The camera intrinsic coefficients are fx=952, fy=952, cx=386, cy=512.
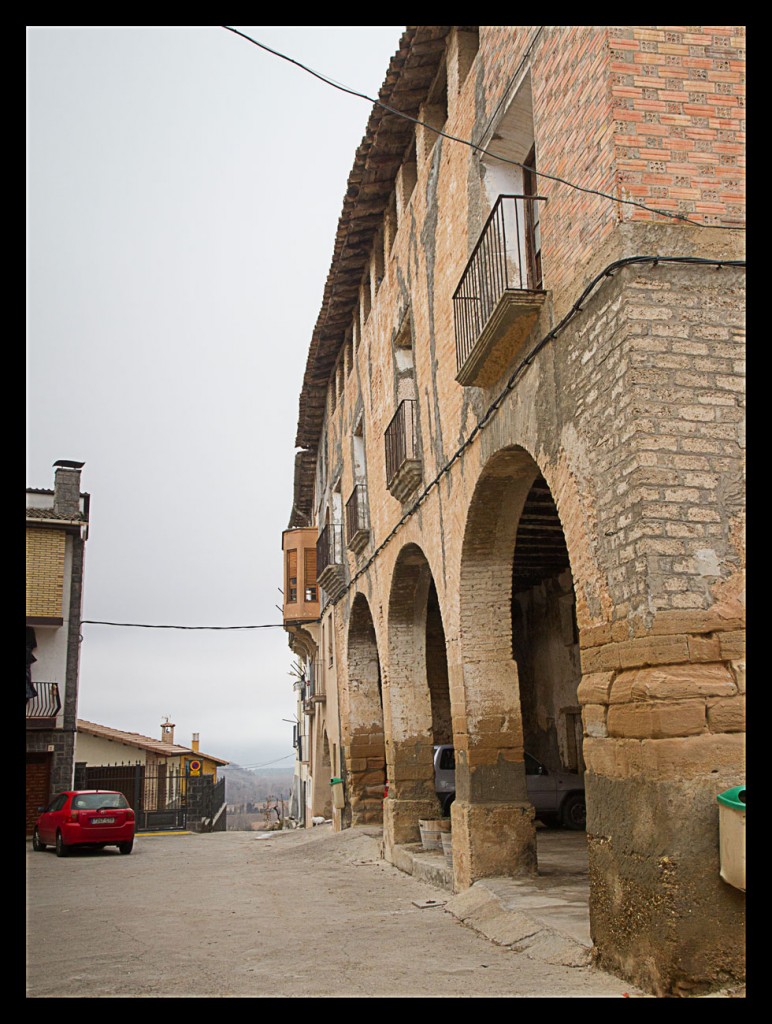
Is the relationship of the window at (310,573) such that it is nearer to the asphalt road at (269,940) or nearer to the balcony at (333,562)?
the balcony at (333,562)

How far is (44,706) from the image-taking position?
2302 centimetres

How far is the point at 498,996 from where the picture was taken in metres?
5.45

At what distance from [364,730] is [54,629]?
10101 millimetres

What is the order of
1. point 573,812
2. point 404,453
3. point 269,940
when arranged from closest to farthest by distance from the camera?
1. point 269,940
2. point 404,453
3. point 573,812

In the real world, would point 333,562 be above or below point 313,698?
above

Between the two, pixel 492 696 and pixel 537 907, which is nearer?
pixel 537 907

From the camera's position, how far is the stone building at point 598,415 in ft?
17.8

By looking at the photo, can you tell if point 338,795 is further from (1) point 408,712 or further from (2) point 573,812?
(1) point 408,712

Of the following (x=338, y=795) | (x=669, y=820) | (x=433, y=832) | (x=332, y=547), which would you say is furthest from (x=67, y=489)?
(x=669, y=820)

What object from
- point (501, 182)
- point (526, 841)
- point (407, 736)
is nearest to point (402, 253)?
point (501, 182)

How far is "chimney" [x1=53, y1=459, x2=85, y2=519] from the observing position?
24.5m

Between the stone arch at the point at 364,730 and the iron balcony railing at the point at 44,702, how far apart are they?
892 cm

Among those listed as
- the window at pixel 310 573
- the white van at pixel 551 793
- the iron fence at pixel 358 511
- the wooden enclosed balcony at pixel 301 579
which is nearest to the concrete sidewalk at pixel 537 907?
the white van at pixel 551 793

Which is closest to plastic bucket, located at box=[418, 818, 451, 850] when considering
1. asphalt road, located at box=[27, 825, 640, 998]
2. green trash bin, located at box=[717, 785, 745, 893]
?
asphalt road, located at box=[27, 825, 640, 998]
